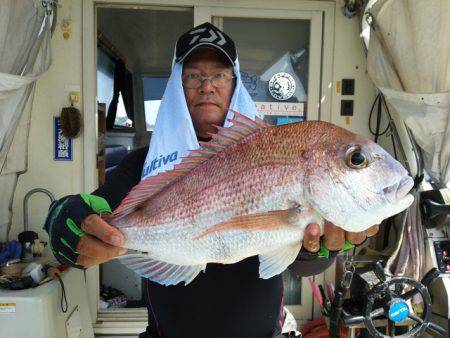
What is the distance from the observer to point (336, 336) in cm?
241

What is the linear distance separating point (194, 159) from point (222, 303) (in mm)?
653

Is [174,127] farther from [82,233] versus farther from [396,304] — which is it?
[396,304]

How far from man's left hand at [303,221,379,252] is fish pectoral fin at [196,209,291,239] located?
0.08 m

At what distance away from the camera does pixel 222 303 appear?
1445mm

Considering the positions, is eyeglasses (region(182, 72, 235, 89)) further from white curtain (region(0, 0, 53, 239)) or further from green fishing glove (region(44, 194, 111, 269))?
white curtain (region(0, 0, 53, 239))

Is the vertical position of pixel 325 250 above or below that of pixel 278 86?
below

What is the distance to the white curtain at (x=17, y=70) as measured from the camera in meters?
2.58

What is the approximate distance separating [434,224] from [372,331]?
985 mm

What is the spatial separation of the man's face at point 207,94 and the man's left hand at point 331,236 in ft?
2.28

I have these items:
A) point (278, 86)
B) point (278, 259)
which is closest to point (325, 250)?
point (278, 259)

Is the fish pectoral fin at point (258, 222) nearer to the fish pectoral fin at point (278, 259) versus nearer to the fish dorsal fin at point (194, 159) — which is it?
the fish pectoral fin at point (278, 259)

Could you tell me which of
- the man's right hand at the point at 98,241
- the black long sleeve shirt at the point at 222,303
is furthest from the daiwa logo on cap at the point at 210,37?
the man's right hand at the point at 98,241

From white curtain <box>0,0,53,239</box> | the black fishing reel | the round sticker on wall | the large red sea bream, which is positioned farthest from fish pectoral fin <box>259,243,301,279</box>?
the round sticker on wall

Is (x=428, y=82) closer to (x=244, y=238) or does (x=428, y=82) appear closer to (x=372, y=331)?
(x=372, y=331)
